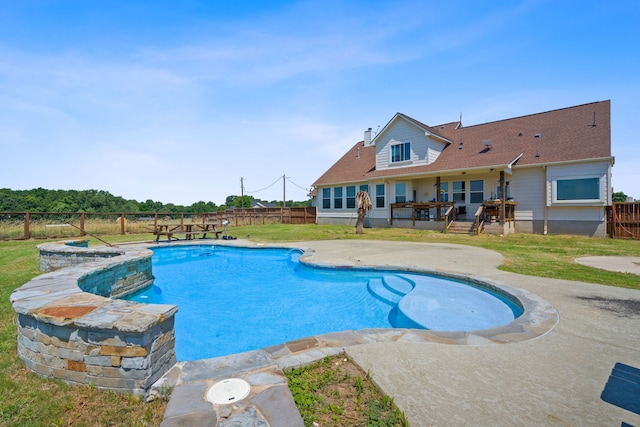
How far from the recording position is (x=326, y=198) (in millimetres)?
23812

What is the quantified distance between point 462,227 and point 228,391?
51.1 feet

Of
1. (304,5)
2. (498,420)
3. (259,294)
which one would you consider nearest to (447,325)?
(498,420)

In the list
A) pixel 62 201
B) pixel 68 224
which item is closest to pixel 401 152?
pixel 68 224

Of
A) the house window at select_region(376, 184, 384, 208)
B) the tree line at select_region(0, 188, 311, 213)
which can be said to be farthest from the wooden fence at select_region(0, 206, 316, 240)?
the tree line at select_region(0, 188, 311, 213)

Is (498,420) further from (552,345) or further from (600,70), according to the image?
(600,70)

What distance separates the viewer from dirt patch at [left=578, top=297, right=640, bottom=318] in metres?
3.85

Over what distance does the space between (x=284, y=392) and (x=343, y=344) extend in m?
1.01

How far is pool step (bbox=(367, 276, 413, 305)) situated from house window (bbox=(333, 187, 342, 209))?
1618 centimetres

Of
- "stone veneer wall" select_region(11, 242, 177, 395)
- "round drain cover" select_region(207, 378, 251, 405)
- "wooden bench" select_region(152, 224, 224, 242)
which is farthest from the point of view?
"wooden bench" select_region(152, 224, 224, 242)

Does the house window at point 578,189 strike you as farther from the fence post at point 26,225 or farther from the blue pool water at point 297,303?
the fence post at point 26,225

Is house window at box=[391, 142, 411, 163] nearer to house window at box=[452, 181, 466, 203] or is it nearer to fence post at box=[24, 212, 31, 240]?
house window at box=[452, 181, 466, 203]

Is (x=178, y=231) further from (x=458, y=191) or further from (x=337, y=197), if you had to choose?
(x=458, y=191)

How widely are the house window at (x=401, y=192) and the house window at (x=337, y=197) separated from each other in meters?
4.99

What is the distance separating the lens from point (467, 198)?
17062 mm
